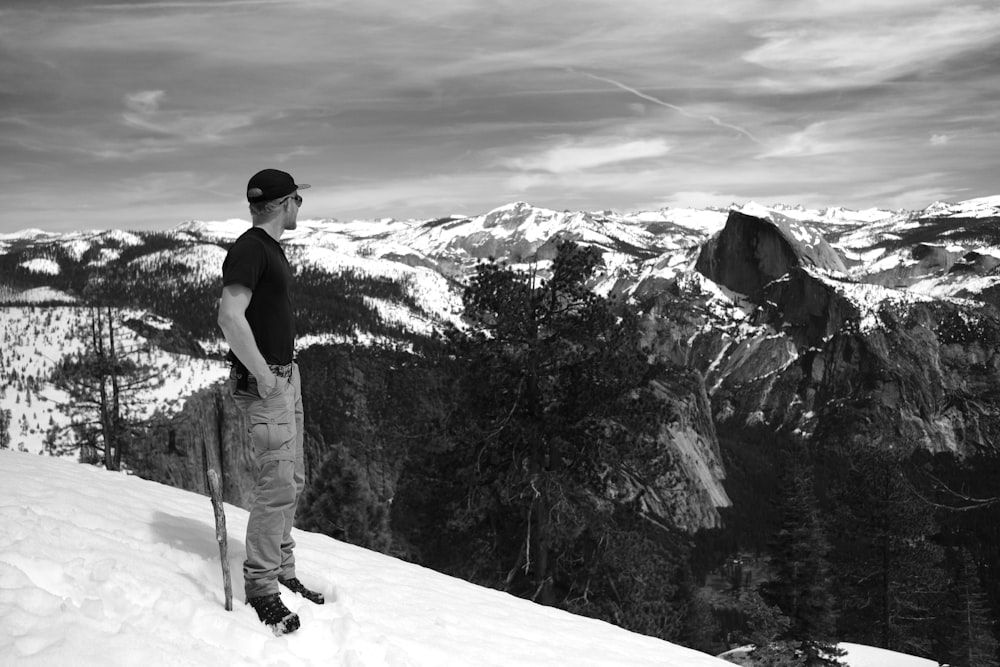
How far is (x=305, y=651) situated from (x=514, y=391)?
10597 mm

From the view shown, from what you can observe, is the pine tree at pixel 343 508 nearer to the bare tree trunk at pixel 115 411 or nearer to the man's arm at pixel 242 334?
the bare tree trunk at pixel 115 411

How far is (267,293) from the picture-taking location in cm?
532

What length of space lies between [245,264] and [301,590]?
8.74 ft

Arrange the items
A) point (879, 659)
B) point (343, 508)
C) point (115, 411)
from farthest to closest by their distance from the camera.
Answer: point (879, 659)
point (343, 508)
point (115, 411)

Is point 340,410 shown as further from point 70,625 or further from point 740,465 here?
point 70,625

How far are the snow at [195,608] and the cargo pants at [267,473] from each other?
299 mm

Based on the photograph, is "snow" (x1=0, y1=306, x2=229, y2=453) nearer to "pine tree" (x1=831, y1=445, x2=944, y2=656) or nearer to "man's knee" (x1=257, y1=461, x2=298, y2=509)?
"man's knee" (x1=257, y1=461, x2=298, y2=509)

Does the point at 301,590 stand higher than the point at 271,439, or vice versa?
the point at 271,439

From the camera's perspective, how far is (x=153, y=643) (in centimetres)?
450

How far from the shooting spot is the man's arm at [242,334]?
4930 millimetres

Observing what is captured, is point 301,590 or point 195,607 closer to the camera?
point 195,607

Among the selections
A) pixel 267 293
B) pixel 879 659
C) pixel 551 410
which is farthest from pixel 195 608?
pixel 879 659

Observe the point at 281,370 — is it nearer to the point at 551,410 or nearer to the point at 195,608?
the point at 195,608

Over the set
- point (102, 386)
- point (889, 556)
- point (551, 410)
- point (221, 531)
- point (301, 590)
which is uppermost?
point (221, 531)
